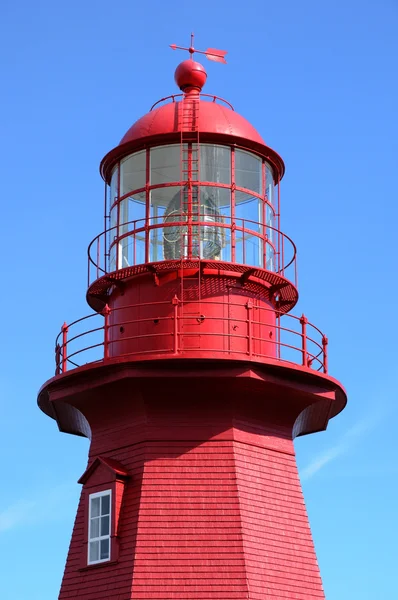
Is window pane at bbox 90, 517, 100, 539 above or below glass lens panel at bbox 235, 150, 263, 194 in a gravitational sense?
below

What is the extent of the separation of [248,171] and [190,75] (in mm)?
2171

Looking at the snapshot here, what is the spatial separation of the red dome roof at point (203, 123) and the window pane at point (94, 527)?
6572 millimetres

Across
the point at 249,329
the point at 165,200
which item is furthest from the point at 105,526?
the point at 165,200

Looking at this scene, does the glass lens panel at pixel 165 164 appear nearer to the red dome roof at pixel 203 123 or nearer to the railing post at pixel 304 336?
the red dome roof at pixel 203 123

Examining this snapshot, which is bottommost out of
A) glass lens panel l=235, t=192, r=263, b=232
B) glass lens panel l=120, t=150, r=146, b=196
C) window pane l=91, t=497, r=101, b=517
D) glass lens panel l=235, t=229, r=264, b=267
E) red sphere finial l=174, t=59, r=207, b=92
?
window pane l=91, t=497, r=101, b=517

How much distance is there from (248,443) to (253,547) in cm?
178

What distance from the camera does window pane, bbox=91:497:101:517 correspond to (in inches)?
812

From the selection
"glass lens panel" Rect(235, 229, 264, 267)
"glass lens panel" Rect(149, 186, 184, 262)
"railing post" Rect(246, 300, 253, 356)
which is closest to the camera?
"railing post" Rect(246, 300, 253, 356)

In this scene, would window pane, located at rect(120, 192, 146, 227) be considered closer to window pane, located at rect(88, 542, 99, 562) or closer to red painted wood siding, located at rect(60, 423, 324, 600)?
A: red painted wood siding, located at rect(60, 423, 324, 600)

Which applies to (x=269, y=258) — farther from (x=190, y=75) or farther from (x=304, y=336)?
(x=190, y=75)

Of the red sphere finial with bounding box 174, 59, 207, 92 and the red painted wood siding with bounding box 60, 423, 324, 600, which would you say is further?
the red sphere finial with bounding box 174, 59, 207, 92

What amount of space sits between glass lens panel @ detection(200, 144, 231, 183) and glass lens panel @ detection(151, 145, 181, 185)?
0.44 meters

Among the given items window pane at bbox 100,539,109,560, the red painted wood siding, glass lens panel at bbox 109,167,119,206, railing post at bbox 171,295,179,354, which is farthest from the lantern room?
window pane at bbox 100,539,109,560

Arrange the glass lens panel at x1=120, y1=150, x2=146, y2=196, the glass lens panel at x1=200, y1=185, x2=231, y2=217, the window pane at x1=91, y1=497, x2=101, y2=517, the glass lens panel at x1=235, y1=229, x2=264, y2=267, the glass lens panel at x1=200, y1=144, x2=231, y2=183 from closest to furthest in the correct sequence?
the window pane at x1=91, y1=497, x2=101, y2=517 < the glass lens panel at x1=235, y1=229, x2=264, y2=267 < the glass lens panel at x1=200, y1=185, x2=231, y2=217 < the glass lens panel at x1=200, y1=144, x2=231, y2=183 < the glass lens panel at x1=120, y1=150, x2=146, y2=196
